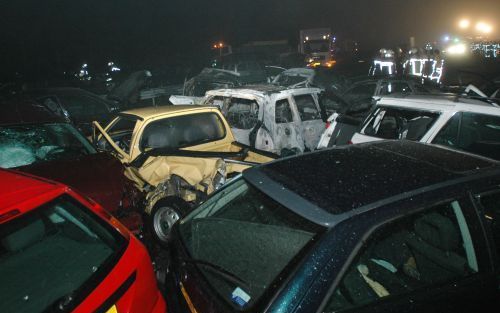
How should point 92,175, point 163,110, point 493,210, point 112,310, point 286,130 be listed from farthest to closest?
point 286,130, point 163,110, point 92,175, point 493,210, point 112,310

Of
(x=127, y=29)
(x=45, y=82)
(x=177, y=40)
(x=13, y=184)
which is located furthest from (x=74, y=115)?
(x=177, y=40)

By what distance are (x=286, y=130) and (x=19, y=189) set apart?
4658mm

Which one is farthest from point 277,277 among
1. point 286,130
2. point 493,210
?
point 286,130

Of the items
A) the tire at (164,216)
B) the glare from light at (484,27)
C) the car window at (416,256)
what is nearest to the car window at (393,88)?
the tire at (164,216)

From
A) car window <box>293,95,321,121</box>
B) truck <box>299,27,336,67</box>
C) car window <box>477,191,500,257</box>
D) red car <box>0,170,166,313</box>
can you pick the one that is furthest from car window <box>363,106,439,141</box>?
truck <box>299,27,336,67</box>

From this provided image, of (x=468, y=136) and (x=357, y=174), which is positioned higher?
(x=357, y=174)

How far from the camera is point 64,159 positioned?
468 centimetres

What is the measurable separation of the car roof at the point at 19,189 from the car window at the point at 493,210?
109 inches

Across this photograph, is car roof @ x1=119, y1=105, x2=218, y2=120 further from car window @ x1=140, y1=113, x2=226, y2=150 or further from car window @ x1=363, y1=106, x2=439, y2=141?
car window @ x1=363, y1=106, x2=439, y2=141

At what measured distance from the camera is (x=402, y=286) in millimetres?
2010

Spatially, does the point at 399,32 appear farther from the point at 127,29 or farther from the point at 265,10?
the point at 127,29

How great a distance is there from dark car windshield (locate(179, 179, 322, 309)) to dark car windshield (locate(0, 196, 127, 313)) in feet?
1.82

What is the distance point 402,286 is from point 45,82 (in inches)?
794

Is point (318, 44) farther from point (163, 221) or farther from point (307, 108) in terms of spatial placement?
point (163, 221)
